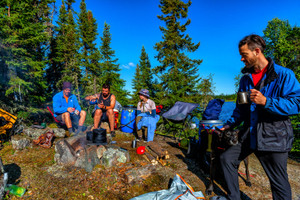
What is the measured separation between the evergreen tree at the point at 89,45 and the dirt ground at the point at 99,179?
1399 centimetres

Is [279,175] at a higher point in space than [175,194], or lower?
higher

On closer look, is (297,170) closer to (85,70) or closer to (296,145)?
(296,145)

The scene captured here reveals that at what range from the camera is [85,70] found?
55.5 ft

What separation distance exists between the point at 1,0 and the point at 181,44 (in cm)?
1115

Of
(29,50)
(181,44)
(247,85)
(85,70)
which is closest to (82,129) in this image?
(29,50)

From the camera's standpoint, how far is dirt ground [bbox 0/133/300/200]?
243cm

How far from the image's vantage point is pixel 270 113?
1579mm

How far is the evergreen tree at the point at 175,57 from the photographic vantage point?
11.8 m

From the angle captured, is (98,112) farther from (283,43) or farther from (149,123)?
(283,43)

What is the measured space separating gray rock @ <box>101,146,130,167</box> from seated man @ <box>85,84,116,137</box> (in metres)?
1.83

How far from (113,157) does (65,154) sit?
42.3 inches

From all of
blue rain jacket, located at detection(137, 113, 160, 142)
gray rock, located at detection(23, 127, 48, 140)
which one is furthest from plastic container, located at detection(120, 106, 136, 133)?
gray rock, located at detection(23, 127, 48, 140)

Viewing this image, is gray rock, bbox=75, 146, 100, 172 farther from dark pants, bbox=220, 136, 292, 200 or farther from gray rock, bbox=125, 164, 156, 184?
dark pants, bbox=220, 136, 292, 200

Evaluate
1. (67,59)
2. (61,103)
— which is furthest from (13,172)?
(67,59)
